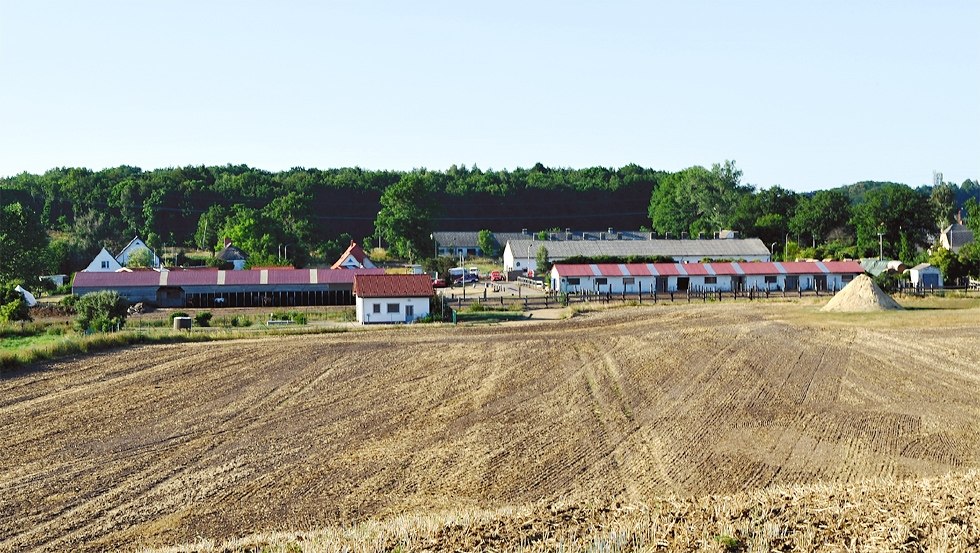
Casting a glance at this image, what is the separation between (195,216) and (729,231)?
62.5 m

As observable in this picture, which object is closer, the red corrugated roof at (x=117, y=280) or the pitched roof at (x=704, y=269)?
the red corrugated roof at (x=117, y=280)

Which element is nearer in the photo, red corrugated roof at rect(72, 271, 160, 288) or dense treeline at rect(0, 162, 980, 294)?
red corrugated roof at rect(72, 271, 160, 288)

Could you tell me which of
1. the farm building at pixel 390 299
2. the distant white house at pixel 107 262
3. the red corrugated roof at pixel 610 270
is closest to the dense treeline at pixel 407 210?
the distant white house at pixel 107 262

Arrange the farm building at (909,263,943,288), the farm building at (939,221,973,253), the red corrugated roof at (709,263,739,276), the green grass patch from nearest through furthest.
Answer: the green grass patch → the farm building at (909,263,943,288) → the red corrugated roof at (709,263,739,276) → the farm building at (939,221,973,253)

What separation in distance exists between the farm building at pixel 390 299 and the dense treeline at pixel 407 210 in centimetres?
3091

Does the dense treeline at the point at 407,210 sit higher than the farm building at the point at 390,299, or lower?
higher

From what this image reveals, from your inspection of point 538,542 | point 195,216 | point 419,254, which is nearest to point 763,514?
point 538,542

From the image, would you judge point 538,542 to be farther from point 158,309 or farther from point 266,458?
point 158,309

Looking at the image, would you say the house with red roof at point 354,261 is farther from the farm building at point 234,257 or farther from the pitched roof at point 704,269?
the pitched roof at point 704,269

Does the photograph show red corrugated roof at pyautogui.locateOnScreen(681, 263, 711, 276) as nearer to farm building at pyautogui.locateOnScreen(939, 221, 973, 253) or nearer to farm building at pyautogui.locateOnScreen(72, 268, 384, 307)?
farm building at pyautogui.locateOnScreen(72, 268, 384, 307)

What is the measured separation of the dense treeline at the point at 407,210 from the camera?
8300 centimetres

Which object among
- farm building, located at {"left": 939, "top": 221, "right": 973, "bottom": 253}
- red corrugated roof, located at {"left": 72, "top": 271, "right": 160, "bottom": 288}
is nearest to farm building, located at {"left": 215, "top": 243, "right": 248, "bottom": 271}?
red corrugated roof, located at {"left": 72, "top": 271, "right": 160, "bottom": 288}

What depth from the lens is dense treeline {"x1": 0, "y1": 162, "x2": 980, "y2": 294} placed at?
8300cm

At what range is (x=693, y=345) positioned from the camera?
38.0 m
